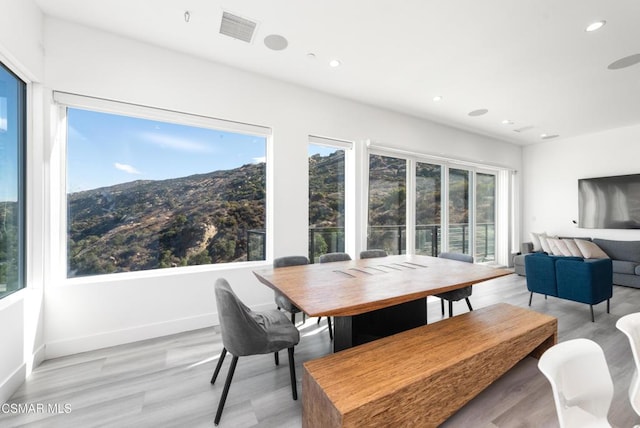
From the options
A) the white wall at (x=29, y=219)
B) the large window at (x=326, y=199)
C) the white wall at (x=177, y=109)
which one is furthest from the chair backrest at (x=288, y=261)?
the white wall at (x=29, y=219)

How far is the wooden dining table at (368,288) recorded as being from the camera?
1.61 meters

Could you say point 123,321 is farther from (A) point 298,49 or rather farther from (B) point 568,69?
(B) point 568,69

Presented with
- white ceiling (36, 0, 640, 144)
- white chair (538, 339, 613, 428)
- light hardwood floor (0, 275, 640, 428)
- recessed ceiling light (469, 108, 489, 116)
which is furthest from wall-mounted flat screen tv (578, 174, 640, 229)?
white chair (538, 339, 613, 428)

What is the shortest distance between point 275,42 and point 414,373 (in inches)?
120

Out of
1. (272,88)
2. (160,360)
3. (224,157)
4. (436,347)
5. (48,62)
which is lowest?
(160,360)

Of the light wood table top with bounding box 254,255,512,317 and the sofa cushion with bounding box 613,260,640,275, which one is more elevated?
the light wood table top with bounding box 254,255,512,317

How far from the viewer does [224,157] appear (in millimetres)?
3395

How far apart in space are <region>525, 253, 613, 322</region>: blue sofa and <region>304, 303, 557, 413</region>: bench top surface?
1761 millimetres

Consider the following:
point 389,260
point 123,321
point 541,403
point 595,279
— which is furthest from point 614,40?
point 123,321

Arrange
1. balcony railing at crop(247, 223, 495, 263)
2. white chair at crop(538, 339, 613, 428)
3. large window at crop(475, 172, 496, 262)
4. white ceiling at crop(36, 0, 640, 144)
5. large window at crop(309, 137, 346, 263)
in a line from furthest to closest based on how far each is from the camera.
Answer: large window at crop(475, 172, 496, 262), large window at crop(309, 137, 346, 263), balcony railing at crop(247, 223, 495, 263), white ceiling at crop(36, 0, 640, 144), white chair at crop(538, 339, 613, 428)

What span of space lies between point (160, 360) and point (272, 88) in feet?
10.5

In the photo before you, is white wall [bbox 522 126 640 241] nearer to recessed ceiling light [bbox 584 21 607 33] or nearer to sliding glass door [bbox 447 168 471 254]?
sliding glass door [bbox 447 168 471 254]

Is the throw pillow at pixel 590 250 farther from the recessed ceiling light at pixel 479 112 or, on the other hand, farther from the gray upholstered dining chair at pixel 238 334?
the gray upholstered dining chair at pixel 238 334

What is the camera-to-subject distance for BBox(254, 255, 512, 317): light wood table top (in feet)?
5.17
